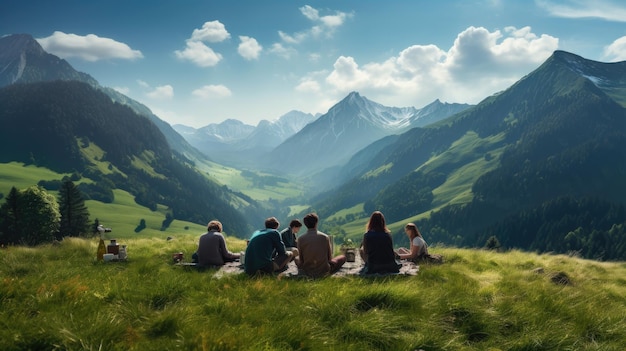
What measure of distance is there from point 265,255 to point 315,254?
1.67 m

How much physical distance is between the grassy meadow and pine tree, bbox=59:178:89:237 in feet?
235

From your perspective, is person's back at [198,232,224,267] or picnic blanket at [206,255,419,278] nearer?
picnic blanket at [206,255,419,278]

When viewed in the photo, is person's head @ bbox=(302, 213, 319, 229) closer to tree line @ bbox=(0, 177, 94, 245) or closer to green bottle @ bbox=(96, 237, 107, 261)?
green bottle @ bbox=(96, 237, 107, 261)

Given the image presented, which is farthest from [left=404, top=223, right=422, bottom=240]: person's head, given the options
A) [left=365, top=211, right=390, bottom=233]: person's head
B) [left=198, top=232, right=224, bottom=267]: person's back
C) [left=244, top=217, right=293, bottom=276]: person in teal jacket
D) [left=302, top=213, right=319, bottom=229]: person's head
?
[left=198, top=232, right=224, bottom=267]: person's back

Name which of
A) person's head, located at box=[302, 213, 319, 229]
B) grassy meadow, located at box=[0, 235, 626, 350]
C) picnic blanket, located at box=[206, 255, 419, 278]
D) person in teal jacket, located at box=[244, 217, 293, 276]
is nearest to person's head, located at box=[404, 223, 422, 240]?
picnic blanket, located at box=[206, 255, 419, 278]

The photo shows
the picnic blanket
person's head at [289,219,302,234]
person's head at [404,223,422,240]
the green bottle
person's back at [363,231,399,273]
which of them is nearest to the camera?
the picnic blanket

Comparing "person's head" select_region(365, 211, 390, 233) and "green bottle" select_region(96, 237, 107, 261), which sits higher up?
"person's head" select_region(365, 211, 390, 233)

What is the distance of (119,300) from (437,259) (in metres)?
12.5

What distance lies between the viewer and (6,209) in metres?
54.6

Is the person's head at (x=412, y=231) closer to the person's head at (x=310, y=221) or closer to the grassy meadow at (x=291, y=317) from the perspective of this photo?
the person's head at (x=310, y=221)

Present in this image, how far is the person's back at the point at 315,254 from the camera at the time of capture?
11961 mm

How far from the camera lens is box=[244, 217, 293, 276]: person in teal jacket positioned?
1136 centimetres

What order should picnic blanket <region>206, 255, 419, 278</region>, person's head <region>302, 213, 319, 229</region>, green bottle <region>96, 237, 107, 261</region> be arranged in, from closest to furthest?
picnic blanket <region>206, 255, 419, 278</region> → person's head <region>302, 213, 319, 229</region> → green bottle <region>96, 237, 107, 261</region>

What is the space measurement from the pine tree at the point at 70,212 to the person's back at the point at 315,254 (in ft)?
229
